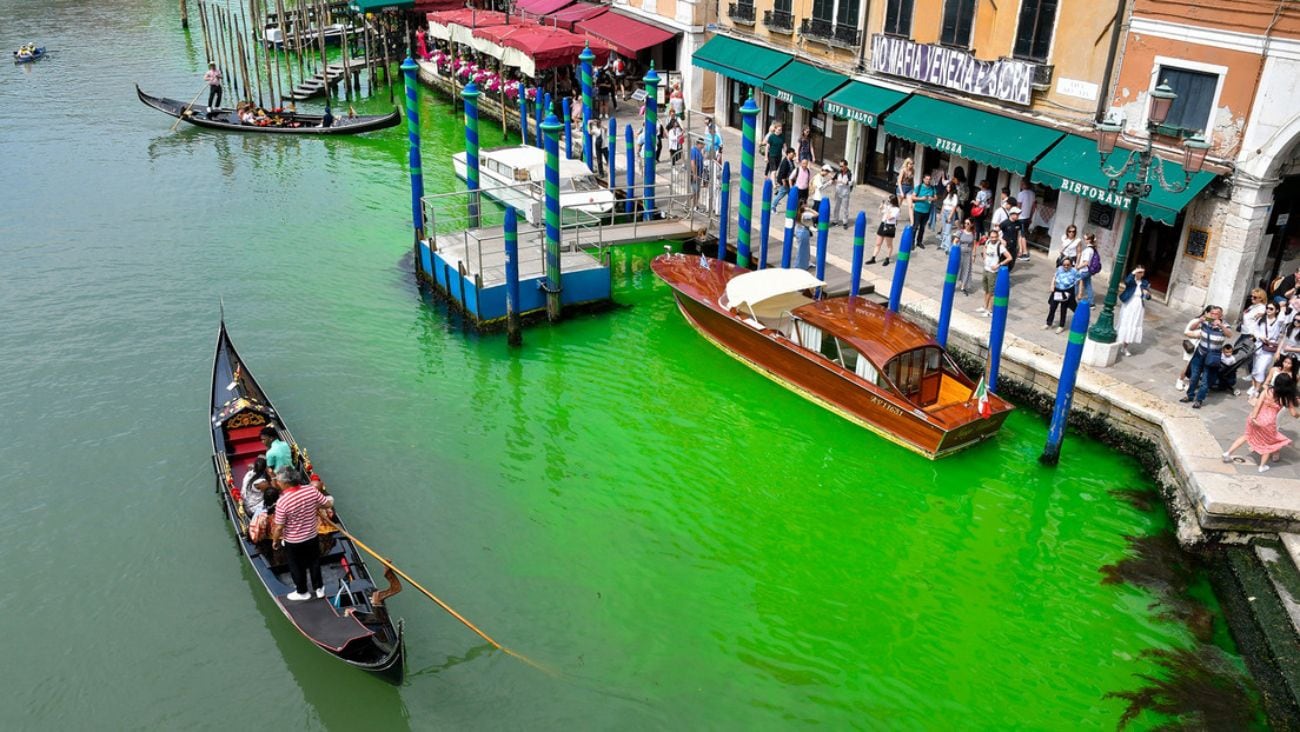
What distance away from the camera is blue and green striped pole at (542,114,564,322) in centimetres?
1764

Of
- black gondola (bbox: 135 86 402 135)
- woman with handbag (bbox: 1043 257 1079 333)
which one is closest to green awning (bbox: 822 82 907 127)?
woman with handbag (bbox: 1043 257 1079 333)

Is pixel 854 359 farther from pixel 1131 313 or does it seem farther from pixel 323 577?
pixel 323 577

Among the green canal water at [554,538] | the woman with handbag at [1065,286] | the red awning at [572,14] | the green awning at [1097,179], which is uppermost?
the red awning at [572,14]

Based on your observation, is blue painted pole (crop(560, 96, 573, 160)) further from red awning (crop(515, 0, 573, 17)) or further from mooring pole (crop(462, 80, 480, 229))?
red awning (crop(515, 0, 573, 17))

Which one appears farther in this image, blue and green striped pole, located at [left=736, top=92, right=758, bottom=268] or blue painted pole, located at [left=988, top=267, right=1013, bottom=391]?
blue and green striped pole, located at [left=736, top=92, right=758, bottom=268]

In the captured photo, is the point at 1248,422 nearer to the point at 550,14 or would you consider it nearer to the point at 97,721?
the point at 97,721

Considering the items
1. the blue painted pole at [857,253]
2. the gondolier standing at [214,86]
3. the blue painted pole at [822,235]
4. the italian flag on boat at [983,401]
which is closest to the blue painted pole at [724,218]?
the blue painted pole at [822,235]

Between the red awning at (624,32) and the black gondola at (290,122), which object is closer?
the red awning at (624,32)

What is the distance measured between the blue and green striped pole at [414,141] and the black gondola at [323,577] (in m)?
6.95

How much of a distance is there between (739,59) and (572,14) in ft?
34.3

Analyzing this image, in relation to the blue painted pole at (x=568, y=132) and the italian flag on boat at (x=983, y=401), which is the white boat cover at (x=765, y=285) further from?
the blue painted pole at (x=568, y=132)

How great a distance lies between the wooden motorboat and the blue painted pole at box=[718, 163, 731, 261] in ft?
10.3

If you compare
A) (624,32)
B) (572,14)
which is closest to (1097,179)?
(624,32)

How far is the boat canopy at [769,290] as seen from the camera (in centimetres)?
1678
